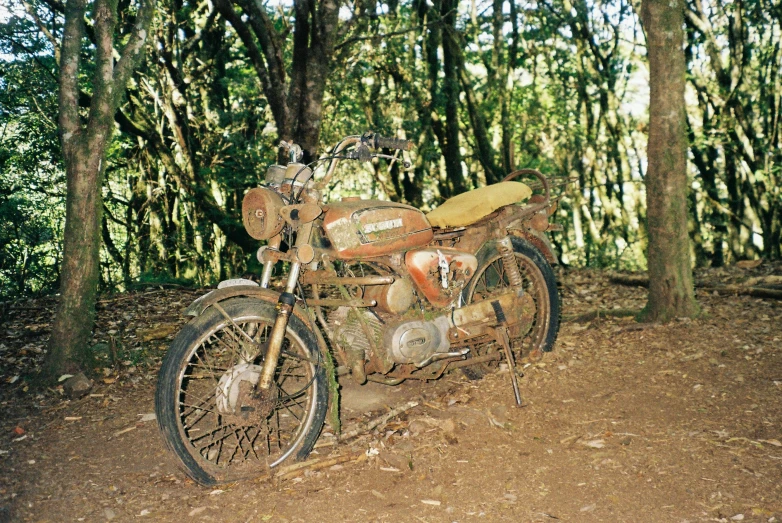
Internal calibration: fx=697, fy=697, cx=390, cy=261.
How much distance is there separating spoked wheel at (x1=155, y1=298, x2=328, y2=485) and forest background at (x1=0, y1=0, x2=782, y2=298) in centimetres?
586

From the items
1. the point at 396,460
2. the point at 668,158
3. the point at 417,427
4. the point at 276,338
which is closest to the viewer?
the point at 276,338

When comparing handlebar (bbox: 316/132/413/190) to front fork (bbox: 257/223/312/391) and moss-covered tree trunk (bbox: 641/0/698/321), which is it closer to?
front fork (bbox: 257/223/312/391)

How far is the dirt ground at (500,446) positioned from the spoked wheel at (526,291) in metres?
0.19

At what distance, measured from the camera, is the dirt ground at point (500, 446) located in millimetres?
3314

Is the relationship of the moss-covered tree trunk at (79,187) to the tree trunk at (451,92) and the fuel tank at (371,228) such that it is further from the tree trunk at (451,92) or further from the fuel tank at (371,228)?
the tree trunk at (451,92)

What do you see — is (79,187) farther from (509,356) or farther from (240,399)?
(509,356)

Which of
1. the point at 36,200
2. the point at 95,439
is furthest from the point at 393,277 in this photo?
the point at 36,200

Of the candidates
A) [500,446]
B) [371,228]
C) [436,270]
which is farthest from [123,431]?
[500,446]

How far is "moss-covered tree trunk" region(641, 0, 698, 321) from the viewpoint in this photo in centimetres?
565

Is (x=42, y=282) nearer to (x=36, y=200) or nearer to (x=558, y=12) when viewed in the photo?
(x=36, y=200)

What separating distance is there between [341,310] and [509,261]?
→ 1354 millimetres

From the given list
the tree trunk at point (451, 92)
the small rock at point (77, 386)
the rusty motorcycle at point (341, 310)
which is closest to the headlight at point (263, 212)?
the rusty motorcycle at point (341, 310)

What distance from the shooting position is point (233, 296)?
3.61 meters

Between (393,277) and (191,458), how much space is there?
5.05 ft
